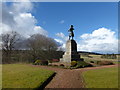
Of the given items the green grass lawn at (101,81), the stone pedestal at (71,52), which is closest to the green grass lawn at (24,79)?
the green grass lawn at (101,81)

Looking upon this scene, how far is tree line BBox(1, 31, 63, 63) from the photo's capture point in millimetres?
37531

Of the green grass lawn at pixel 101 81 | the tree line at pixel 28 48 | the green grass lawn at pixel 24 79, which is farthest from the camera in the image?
the tree line at pixel 28 48

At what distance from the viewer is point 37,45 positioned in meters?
39.6

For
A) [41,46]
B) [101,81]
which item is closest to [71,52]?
[101,81]

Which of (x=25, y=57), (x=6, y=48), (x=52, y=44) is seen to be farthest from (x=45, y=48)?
(x=6, y=48)

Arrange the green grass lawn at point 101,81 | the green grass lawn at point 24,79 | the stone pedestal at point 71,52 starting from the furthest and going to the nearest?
the stone pedestal at point 71,52
the green grass lawn at point 24,79
the green grass lawn at point 101,81

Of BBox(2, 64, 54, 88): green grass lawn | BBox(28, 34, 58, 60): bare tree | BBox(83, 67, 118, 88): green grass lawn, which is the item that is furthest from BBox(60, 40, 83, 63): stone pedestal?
BBox(28, 34, 58, 60): bare tree

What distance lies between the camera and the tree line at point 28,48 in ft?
123

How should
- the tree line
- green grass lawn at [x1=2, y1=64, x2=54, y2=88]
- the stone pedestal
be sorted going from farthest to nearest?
1. the tree line
2. the stone pedestal
3. green grass lawn at [x1=2, y1=64, x2=54, y2=88]

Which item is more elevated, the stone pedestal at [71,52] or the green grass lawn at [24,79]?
the stone pedestal at [71,52]

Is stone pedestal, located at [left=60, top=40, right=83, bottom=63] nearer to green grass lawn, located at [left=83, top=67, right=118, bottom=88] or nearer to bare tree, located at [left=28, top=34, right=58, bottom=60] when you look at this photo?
green grass lawn, located at [left=83, top=67, right=118, bottom=88]

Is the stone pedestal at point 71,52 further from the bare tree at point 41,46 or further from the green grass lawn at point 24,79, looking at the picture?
the bare tree at point 41,46

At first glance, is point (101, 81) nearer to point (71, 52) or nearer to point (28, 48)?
point (71, 52)

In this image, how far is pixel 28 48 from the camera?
41125 millimetres
